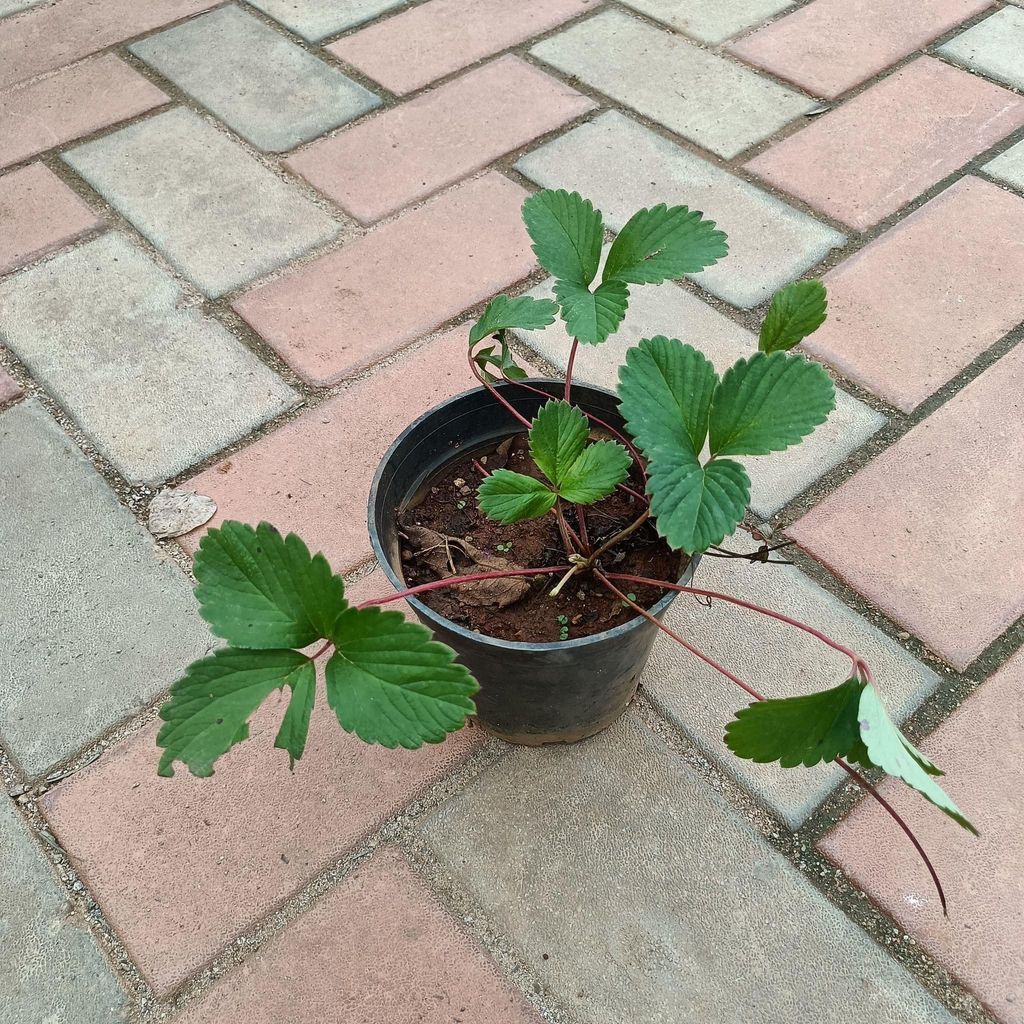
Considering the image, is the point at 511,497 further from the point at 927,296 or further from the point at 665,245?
the point at 927,296

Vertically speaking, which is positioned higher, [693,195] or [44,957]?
[693,195]

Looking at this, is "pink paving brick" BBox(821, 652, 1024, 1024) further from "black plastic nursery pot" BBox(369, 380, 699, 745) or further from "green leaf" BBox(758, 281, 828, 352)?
"green leaf" BBox(758, 281, 828, 352)

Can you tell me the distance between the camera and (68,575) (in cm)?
121

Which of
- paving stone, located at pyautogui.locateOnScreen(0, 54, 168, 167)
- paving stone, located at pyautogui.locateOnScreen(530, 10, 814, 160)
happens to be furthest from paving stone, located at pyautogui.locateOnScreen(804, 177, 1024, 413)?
paving stone, located at pyautogui.locateOnScreen(0, 54, 168, 167)

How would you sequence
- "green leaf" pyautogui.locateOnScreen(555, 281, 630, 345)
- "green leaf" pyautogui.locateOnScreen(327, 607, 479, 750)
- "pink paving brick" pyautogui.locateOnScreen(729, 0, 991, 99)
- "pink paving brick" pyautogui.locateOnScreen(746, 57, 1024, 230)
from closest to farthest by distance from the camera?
"green leaf" pyautogui.locateOnScreen(327, 607, 479, 750)
"green leaf" pyautogui.locateOnScreen(555, 281, 630, 345)
"pink paving brick" pyautogui.locateOnScreen(746, 57, 1024, 230)
"pink paving brick" pyautogui.locateOnScreen(729, 0, 991, 99)

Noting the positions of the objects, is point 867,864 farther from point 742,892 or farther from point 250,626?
point 250,626

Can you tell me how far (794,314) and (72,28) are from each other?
182cm

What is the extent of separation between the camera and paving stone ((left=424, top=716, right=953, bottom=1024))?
911 millimetres

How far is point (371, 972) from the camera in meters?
0.93

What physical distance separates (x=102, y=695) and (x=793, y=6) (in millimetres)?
1864

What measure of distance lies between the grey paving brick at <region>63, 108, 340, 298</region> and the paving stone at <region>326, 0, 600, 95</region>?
35 centimetres

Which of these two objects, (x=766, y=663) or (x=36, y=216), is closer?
(x=766, y=663)

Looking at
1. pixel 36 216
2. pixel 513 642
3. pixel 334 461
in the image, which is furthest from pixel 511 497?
pixel 36 216

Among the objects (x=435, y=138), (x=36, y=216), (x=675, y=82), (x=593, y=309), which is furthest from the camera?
(x=675, y=82)
